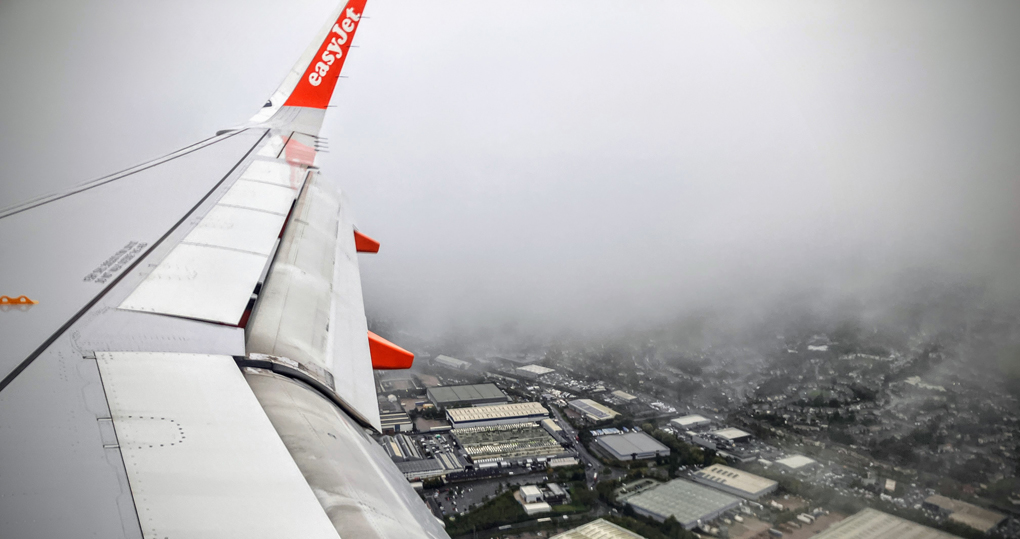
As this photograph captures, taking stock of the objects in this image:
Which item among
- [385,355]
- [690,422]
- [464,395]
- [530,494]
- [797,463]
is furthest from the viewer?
[464,395]

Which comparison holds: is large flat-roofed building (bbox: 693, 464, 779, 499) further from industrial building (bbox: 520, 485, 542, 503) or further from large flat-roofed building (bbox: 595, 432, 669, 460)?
industrial building (bbox: 520, 485, 542, 503)

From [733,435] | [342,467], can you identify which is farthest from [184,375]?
[733,435]

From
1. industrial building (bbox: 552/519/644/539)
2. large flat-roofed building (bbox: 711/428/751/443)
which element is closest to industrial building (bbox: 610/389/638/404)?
large flat-roofed building (bbox: 711/428/751/443)

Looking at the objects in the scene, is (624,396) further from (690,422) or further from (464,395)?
(464,395)

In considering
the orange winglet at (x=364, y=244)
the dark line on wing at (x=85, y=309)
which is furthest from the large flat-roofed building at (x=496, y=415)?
the dark line on wing at (x=85, y=309)

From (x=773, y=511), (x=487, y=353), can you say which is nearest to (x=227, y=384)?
(x=773, y=511)
